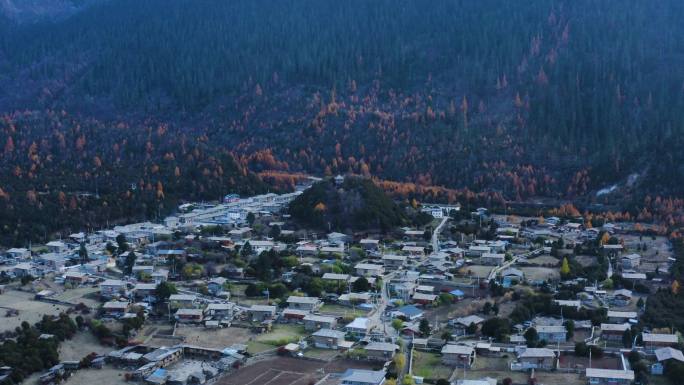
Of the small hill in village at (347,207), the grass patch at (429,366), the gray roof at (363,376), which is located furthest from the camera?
the small hill in village at (347,207)

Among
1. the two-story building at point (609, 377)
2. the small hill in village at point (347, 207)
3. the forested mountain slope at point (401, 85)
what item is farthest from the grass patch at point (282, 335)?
the forested mountain slope at point (401, 85)

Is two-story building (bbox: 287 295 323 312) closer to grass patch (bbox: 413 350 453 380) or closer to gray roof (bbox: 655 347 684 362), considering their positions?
grass patch (bbox: 413 350 453 380)

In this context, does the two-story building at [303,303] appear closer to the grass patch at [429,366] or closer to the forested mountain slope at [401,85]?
the grass patch at [429,366]

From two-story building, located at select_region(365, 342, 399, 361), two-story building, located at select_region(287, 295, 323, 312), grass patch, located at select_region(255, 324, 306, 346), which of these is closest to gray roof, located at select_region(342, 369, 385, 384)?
two-story building, located at select_region(365, 342, 399, 361)

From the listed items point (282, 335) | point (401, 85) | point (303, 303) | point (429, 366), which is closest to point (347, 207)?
point (303, 303)

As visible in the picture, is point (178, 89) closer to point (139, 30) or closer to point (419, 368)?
point (139, 30)

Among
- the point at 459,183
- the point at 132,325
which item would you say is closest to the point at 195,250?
the point at 132,325
